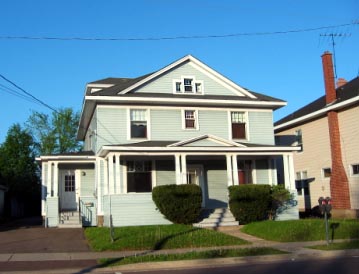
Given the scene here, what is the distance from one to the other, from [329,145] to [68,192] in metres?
14.5

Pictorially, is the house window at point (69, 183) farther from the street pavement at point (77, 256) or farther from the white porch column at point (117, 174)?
the street pavement at point (77, 256)

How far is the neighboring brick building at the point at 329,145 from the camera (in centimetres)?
2528

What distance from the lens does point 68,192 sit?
86.6 ft

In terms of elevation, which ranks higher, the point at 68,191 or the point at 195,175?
the point at 195,175

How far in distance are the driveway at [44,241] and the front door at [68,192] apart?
3.56m

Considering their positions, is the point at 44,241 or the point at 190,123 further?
the point at 190,123

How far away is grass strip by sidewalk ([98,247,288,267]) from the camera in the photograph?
13.3 meters

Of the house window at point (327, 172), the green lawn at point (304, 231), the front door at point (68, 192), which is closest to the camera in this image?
the green lawn at point (304, 231)

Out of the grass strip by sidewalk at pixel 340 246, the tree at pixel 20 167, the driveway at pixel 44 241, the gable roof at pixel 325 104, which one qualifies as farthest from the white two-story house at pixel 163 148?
the tree at pixel 20 167

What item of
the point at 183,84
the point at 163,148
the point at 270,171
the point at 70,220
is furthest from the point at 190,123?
the point at 70,220

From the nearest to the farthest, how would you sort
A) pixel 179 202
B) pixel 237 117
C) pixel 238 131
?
pixel 179 202, pixel 238 131, pixel 237 117

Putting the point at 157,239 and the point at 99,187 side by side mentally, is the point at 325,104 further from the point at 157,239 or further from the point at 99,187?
the point at 157,239

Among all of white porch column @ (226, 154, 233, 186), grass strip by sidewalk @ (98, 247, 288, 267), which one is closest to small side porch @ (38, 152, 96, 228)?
white porch column @ (226, 154, 233, 186)

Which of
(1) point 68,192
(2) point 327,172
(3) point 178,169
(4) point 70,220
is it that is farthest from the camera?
(2) point 327,172
